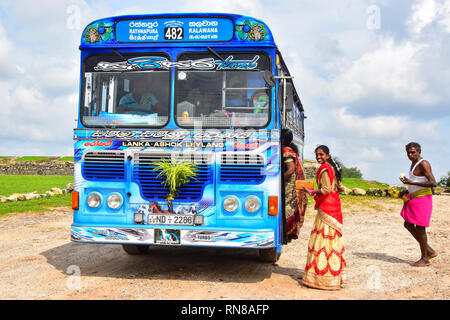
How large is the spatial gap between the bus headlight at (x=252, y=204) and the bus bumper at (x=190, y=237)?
1.01 ft

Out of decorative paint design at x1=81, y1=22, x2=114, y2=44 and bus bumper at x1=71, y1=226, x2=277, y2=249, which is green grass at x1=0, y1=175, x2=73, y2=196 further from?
bus bumper at x1=71, y1=226, x2=277, y2=249

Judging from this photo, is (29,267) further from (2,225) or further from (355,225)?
(355,225)

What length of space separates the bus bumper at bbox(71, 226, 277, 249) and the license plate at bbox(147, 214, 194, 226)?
0.10 m

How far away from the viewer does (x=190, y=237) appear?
574 cm

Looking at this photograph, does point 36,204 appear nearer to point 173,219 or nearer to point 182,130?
point 173,219

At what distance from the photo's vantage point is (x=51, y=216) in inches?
568

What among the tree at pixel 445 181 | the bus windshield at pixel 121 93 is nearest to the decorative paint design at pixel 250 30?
the bus windshield at pixel 121 93

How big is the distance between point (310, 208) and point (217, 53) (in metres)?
12.1

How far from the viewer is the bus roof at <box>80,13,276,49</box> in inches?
234

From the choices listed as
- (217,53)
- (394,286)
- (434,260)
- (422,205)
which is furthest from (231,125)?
(434,260)

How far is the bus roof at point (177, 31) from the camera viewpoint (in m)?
5.93

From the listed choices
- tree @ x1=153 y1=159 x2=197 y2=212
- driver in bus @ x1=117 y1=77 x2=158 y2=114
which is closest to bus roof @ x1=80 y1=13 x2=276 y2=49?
driver in bus @ x1=117 y1=77 x2=158 y2=114

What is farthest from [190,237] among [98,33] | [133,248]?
[98,33]

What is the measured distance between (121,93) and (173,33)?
1.10 metres
